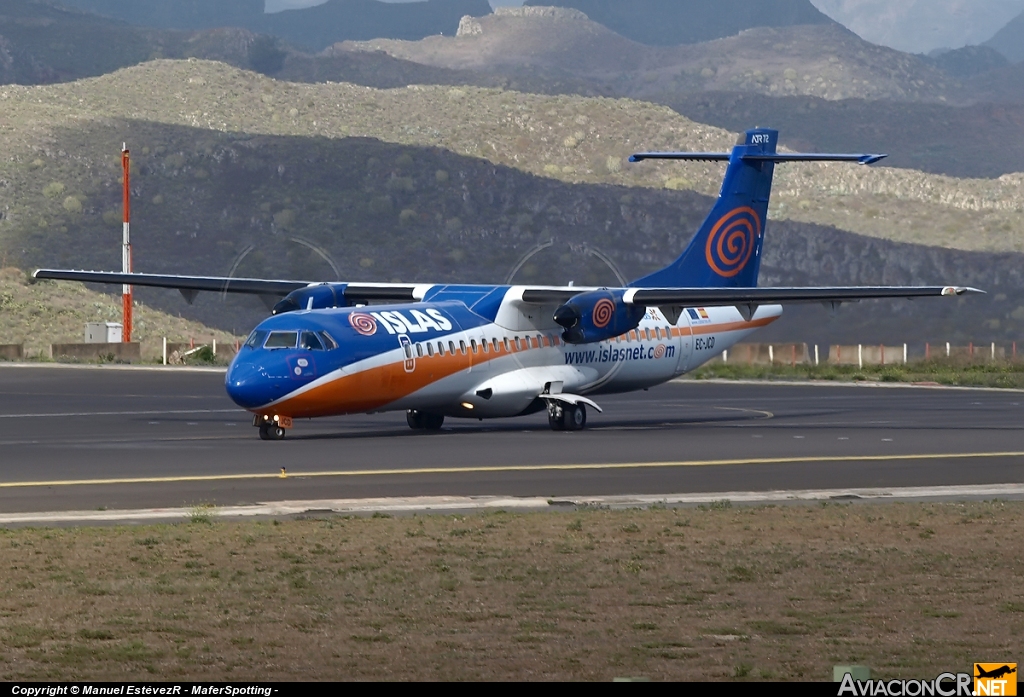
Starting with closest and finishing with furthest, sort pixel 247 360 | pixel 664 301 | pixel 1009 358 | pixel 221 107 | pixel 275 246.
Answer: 1. pixel 247 360
2. pixel 664 301
3. pixel 1009 358
4. pixel 275 246
5. pixel 221 107

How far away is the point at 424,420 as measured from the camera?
33812 mm


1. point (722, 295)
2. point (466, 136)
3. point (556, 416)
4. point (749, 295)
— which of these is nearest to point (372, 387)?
point (556, 416)

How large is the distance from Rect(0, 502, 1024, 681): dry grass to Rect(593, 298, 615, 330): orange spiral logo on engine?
15.6 metres

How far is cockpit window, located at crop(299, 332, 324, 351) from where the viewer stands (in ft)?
96.8

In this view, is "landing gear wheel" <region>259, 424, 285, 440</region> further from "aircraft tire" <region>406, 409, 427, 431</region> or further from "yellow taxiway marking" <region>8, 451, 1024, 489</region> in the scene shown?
"yellow taxiway marking" <region>8, 451, 1024, 489</region>

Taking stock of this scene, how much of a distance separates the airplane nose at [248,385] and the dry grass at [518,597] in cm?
1024

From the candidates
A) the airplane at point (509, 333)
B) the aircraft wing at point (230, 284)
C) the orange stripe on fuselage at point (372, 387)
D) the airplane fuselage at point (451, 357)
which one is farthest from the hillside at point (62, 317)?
the orange stripe on fuselage at point (372, 387)

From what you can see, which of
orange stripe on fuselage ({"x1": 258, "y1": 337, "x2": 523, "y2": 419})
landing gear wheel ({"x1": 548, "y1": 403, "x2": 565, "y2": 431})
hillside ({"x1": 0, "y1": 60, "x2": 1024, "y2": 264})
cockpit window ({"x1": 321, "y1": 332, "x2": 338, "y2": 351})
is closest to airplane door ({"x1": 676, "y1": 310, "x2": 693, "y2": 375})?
landing gear wheel ({"x1": 548, "y1": 403, "x2": 565, "y2": 431})

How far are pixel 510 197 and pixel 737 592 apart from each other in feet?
339

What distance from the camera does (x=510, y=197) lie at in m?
116

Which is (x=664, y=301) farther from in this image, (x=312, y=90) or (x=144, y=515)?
(x=312, y=90)

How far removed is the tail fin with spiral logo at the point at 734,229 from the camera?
127 ft

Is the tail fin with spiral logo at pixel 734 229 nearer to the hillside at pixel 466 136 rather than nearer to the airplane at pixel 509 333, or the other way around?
the airplane at pixel 509 333

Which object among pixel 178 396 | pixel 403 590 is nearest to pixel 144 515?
pixel 403 590
